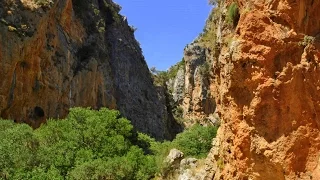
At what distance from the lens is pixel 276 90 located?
11742 mm

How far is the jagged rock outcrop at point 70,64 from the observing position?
117 feet

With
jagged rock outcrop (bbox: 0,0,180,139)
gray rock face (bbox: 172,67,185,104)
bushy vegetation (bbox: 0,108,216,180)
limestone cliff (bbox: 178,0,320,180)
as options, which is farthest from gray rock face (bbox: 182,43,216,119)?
limestone cliff (bbox: 178,0,320,180)

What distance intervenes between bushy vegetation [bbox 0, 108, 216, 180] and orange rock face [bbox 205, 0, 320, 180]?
1099cm

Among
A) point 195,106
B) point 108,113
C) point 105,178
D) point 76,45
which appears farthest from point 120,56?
point 105,178

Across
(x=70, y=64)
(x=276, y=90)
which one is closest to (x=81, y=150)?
(x=276, y=90)

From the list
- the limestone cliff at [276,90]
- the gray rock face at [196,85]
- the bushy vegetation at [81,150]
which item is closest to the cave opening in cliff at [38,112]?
the bushy vegetation at [81,150]

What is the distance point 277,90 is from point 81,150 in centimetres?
1527

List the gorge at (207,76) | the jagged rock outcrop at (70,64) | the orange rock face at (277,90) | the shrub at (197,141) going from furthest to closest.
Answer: the jagged rock outcrop at (70,64) → the shrub at (197,141) → the gorge at (207,76) → the orange rock face at (277,90)

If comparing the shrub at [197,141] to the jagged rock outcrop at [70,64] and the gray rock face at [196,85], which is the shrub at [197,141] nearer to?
the jagged rock outcrop at [70,64]

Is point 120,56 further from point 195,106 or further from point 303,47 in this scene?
point 303,47

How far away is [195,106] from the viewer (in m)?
72.6

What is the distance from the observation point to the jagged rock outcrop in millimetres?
35750

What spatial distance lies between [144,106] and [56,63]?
22.6m

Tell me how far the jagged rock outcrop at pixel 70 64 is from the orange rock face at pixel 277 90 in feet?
85.7
